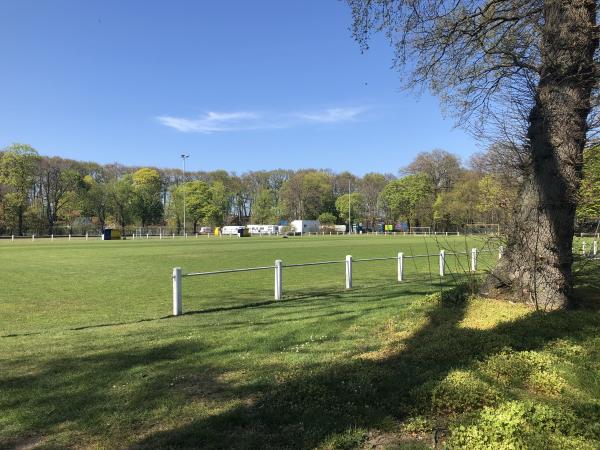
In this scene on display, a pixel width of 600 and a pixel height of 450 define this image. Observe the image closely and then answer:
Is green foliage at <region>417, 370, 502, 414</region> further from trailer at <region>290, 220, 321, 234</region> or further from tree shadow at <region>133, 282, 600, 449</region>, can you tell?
trailer at <region>290, 220, 321, 234</region>

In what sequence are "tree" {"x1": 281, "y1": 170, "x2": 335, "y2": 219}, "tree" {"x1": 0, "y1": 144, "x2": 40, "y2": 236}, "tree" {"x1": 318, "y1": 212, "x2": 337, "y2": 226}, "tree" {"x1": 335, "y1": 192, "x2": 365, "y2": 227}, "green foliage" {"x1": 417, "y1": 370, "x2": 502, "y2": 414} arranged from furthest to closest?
"tree" {"x1": 335, "y1": 192, "x2": 365, "y2": 227} < "tree" {"x1": 281, "y1": 170, "x2": 335, "y2": 219} < "tree" {"x1": 318, "y1": 212, "x2": 337, "y2": 226} < "tree" {"x1": 0, "y1": 144, "x2": 40, "y2": 236} < "green foliage" {"x1": 417, "y1": 370, "x2": 502, "y2": 414}

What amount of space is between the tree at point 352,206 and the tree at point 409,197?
7.00m

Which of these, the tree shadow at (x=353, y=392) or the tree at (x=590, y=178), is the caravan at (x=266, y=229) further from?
the tree shadow at (x=353, y=392)

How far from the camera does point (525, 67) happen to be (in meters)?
8.83

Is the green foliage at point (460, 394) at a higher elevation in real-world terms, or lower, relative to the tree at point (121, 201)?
lower

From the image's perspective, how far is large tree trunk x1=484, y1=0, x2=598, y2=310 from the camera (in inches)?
306

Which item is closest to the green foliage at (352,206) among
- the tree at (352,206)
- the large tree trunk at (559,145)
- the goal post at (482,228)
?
the tree at (352,206)

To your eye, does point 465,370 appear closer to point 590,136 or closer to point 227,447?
point 227,447

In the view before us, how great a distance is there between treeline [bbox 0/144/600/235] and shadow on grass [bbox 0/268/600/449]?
58180mm

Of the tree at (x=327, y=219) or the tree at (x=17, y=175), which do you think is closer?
the tree at (x=17, y=175)

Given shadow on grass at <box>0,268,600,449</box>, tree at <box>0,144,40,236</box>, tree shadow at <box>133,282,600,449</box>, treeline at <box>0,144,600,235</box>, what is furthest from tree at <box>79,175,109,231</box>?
tree shadow at <box>133,282,600,449</box>

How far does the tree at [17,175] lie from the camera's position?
257 ft

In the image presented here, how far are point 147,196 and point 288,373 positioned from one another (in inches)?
3999

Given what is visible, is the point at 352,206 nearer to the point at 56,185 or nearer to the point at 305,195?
the point at 305,195
